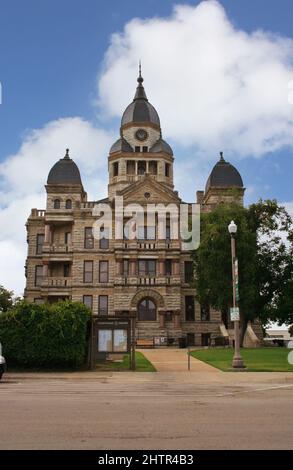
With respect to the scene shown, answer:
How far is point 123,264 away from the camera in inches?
2142

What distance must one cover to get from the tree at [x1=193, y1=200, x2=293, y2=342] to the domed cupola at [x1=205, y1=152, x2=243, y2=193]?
44.1 feet

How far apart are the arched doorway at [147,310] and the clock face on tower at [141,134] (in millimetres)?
21274

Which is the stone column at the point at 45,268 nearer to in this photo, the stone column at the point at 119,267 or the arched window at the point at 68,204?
the arched window at the point at 68,204

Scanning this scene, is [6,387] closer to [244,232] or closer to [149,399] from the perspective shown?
[149,399]

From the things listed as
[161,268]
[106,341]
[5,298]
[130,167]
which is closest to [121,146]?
[130,167]

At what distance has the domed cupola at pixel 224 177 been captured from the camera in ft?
196

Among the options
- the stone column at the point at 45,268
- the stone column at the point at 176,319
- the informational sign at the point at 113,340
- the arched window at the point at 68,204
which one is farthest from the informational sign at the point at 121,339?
the arched window at the point at 68,204

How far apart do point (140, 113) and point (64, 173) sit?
13.8 m

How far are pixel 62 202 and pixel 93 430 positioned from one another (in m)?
50.2

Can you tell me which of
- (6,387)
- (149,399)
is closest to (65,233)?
(6,387)

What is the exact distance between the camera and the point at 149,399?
1357cm

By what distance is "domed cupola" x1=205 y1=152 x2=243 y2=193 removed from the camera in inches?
2355

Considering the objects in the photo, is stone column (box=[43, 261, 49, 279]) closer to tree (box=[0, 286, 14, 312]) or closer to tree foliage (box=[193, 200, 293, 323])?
tree (box=[0, 286, 14, 312])

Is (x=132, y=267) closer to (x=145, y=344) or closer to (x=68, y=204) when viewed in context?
(x=145, y=344)
